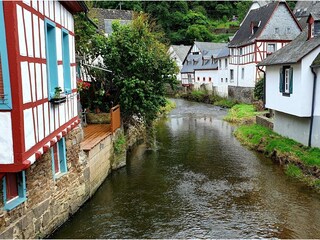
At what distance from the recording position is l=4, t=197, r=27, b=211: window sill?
664cm

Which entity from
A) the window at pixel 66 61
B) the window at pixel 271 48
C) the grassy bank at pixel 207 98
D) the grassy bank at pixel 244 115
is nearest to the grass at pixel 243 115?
the grassy bank at pixel 244 115

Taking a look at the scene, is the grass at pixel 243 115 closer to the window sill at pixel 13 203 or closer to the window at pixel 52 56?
the window at pixel 52 56

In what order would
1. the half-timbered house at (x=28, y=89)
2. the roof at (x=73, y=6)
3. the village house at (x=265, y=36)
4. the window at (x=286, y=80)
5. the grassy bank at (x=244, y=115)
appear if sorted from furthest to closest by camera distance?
the village house at (x=265, y=36) < the grassy bank at (x=244, y=115) < the window at (x=286, y=80) < the roof at (x=73, y=6) < the half-timbered house at (x=28, y=89)

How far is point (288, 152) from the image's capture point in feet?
52.3

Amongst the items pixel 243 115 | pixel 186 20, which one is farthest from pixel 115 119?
pixel 186 20

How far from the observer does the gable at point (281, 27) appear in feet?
115

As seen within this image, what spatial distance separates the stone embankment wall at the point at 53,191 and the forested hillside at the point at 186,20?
57490 millimetres

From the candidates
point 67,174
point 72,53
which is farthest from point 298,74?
point 67,174

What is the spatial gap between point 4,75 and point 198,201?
26.3 ft

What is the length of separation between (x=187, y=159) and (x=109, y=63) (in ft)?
19.9

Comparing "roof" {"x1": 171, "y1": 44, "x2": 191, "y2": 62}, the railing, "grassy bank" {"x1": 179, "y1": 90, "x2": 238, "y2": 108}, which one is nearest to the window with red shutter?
the railing

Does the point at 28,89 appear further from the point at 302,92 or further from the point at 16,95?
the point at 302,92

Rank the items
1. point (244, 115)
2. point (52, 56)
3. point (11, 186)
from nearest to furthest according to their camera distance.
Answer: point (11, 186) → point (52, 56) → point (244, 115)

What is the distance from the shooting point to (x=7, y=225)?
21.7ft
